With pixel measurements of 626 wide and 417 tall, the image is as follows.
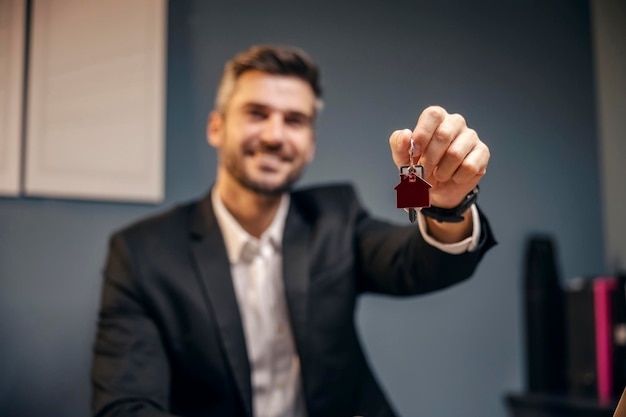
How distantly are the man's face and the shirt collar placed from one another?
0.04 metres

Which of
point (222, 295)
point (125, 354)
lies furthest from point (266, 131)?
point (125, 354)

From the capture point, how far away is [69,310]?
1032mm

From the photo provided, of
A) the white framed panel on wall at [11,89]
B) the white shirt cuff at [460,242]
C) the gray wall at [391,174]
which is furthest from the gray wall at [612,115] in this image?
the white framed panel on wall at [11,89]

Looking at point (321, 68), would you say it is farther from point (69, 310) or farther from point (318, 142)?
point (69, 310)

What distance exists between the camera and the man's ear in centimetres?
109

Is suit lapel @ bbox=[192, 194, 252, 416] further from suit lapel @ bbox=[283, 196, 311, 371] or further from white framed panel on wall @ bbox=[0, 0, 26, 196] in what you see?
white framed panel on wall @ bbox=[0, 0, 26, 196]

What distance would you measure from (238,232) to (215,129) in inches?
8.3

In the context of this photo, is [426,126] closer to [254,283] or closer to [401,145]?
A: [401,145]

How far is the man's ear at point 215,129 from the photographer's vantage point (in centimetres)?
109

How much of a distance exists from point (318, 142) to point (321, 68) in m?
0.14

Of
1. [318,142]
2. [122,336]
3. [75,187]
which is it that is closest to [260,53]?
[318,142]

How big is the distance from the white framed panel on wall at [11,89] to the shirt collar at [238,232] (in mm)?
314

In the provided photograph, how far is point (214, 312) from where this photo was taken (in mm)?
909

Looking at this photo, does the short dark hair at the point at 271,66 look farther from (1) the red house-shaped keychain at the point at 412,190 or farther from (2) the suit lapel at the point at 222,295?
(1) the red house-shaped keychain at the point at 412,190
